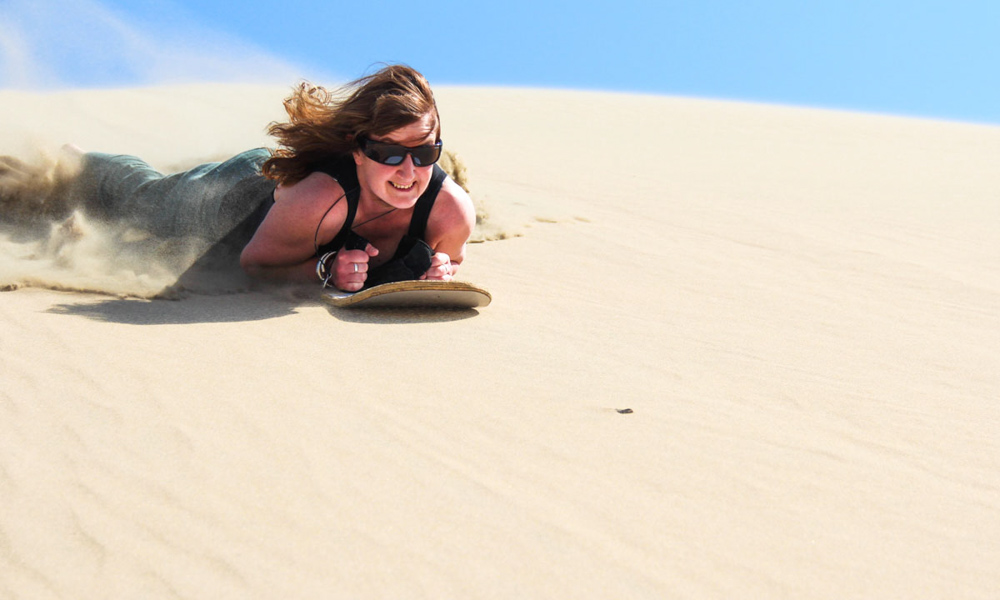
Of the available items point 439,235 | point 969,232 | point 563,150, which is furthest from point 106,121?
point 969,232

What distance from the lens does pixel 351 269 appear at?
155 inches

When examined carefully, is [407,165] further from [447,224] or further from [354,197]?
[447,224]

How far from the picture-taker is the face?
3820 mm

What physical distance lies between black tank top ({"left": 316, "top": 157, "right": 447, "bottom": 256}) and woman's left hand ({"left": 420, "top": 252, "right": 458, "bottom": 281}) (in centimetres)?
19

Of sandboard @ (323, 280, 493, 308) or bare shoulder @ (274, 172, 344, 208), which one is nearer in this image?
sandboard @ (323, 280, 493, 308)

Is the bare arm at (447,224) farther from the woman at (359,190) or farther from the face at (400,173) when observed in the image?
the face at (400,173)

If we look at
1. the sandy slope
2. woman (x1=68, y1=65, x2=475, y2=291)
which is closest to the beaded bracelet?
woman (x1=68, y1=65, x2=475, y2=291)

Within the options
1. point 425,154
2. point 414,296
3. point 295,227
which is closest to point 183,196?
point 295,227

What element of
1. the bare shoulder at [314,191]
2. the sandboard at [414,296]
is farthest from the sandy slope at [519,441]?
the bare shoulder at [314,191]

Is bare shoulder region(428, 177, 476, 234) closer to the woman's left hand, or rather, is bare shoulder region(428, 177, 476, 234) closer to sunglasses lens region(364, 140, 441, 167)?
the woman's left hand

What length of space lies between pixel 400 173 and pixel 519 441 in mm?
1702

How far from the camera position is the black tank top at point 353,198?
3979mm

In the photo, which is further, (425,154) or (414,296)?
(425,154)

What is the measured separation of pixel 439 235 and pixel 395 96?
80 cm
